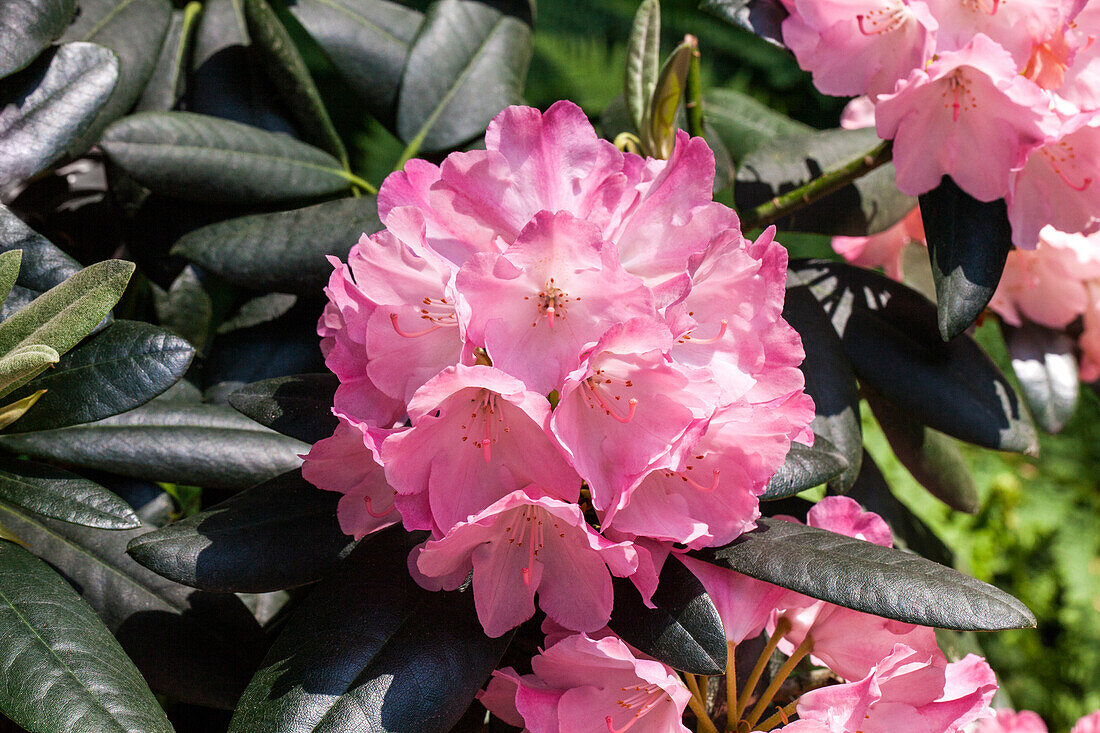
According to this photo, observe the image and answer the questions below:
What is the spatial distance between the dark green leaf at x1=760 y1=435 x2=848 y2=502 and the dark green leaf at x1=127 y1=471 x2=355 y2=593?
0.34 meters

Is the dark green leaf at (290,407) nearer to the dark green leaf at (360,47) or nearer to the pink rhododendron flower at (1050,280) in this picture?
the dark green leaf at (360,47)

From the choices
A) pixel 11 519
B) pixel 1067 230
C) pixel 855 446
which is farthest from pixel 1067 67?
pixel 11 519

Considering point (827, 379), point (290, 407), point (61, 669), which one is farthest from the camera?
point (827, 379)

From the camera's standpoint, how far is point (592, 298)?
1.83 ft

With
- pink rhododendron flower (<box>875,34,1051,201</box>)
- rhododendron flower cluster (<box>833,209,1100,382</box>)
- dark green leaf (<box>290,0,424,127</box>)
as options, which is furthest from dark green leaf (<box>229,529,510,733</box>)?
rhododendron flower cluster (<box>833,209,1100,382</box>)

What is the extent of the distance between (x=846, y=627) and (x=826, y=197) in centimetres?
58

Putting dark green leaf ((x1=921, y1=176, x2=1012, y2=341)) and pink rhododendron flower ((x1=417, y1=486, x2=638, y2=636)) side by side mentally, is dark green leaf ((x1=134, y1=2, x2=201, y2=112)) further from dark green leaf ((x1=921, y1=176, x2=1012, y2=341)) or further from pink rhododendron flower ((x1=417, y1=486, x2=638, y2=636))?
dark green leaf ((x1=921, y1=176, x2=1012, y2=341))

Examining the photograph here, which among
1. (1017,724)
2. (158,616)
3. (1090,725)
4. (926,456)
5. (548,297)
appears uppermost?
(548,297)

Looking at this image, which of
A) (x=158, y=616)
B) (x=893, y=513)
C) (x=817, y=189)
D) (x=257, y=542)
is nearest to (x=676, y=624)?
(x=257, y=542)

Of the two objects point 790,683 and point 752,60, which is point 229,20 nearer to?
point 790,683

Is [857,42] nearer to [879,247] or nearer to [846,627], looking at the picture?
[879,247]

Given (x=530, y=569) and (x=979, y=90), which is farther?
(x=979, y=90)

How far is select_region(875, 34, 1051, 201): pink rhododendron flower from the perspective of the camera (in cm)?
76

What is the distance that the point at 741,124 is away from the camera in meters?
1.39
